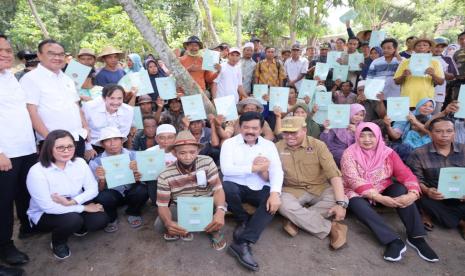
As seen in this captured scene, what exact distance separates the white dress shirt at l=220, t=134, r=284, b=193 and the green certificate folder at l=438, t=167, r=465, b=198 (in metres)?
1.88

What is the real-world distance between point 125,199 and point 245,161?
5.67 feet

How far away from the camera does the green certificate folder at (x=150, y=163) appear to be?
11.8 feet

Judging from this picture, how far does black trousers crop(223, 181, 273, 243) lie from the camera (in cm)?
322

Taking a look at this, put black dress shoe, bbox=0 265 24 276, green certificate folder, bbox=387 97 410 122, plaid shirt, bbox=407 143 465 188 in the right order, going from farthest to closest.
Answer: green certificate folder, bbox=387 97 410 122 → plaid shirt, bbox=407 143 465 188 → black dress shoe, bbox=0 265 24 276

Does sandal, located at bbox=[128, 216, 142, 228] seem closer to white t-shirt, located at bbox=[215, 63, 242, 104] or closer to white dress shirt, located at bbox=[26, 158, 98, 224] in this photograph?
white dress shirt, located at bbox=[26, 158, 98, 224]

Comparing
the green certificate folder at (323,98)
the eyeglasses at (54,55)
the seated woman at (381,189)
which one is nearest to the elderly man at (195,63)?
the green certificate folder at (323,98)

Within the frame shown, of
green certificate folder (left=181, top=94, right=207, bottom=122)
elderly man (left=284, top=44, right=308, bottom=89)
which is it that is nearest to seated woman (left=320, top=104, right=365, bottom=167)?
green certificate folder (left=181, top=94, right=207, bottom=122)

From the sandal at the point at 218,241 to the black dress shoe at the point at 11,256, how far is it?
79.4 inches

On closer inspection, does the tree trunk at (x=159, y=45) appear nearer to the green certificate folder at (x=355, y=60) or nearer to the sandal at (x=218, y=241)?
the sandal at (x=218, y=241)

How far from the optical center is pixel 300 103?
5.04 m

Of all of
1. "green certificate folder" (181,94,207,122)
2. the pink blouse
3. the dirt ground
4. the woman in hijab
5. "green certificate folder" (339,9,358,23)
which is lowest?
Answer: the dirt ground

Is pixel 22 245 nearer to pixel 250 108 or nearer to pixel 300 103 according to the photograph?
pixel 250 108

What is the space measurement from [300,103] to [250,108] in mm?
973

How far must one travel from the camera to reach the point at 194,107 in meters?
4.63
